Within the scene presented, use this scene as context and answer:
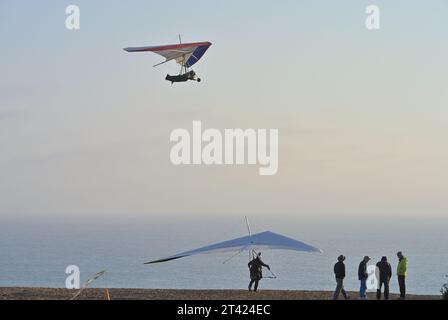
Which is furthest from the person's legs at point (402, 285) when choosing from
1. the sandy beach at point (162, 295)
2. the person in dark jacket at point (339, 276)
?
the person in dark jacket at point (339, 276)

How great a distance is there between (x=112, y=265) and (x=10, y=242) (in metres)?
68.1

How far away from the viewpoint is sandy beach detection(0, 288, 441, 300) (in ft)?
83.0

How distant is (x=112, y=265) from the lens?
11662 cm

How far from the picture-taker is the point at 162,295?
26.0m

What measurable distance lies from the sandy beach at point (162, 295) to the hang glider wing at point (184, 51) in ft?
57.5

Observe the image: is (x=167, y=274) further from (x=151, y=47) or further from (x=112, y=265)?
(x=151, y=47)

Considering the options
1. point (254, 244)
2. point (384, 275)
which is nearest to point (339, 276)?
point (384, 275)

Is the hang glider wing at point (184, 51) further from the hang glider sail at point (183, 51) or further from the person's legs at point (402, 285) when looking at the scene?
the person's legs at point (402, 285)

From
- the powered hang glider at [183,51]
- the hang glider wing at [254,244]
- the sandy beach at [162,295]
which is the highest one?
the powered hang glider at [183,51]

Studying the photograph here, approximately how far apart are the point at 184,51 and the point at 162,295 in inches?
757

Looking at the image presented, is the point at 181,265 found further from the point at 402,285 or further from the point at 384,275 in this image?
the point at 384,275

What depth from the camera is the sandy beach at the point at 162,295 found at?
997 inches
